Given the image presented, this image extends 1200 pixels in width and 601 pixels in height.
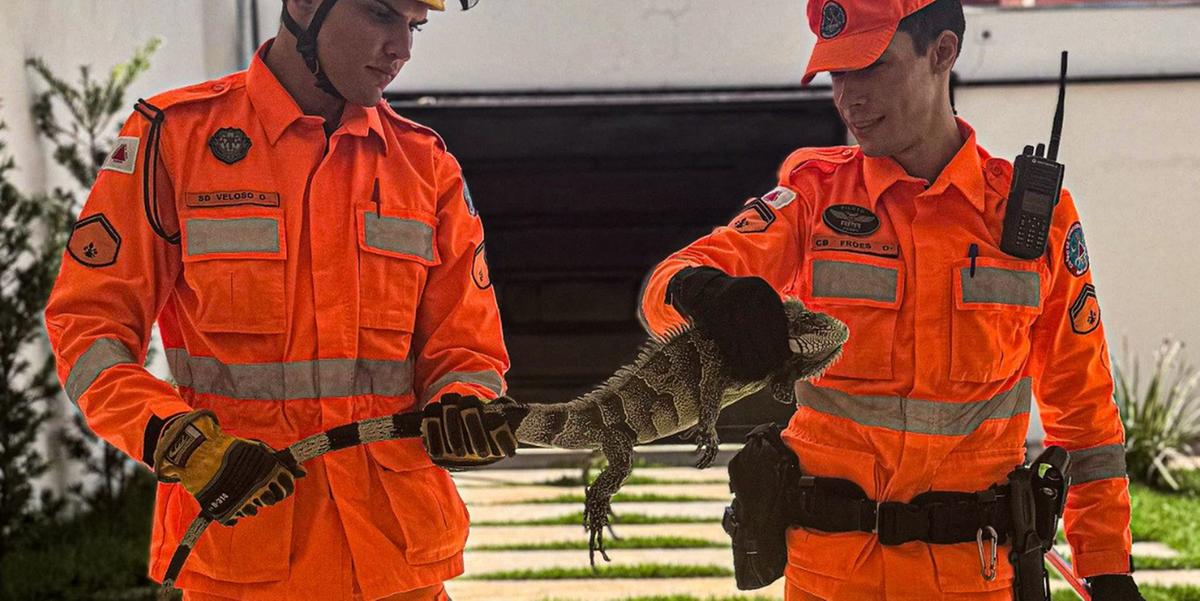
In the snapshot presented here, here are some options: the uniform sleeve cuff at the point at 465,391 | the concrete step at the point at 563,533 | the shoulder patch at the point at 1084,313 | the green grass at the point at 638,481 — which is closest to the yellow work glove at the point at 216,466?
the uniform sleeve cuff at the point at 465,391

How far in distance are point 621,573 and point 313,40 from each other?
11.8 ft

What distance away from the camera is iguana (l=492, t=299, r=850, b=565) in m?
1.98

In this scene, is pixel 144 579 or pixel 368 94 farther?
pixel 144 579

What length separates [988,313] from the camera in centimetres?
223

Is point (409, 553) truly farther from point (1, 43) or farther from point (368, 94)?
point (1, 43)

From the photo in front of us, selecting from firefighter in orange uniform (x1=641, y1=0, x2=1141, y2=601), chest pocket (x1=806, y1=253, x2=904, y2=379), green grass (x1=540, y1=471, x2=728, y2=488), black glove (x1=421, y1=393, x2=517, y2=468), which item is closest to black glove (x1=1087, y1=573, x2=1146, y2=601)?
firefighter in orange uniform (x1=641, y1=0, x2=1141, y2=601)

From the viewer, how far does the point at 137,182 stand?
75.8 inches

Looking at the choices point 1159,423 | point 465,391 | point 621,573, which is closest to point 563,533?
point 621,573

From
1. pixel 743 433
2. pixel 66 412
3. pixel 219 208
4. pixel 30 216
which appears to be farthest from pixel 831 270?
pixel 66 412

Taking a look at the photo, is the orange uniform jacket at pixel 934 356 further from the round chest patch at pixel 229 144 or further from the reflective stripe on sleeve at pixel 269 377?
the round chest patch at pixel 229 144

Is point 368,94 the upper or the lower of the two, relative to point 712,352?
upper

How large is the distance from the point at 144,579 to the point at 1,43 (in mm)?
2496

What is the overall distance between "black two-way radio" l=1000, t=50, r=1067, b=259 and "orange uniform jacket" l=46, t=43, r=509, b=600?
1020 mm

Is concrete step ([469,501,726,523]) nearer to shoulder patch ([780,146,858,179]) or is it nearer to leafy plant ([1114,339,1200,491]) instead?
leafy plant ([1114,339,1200,491])
